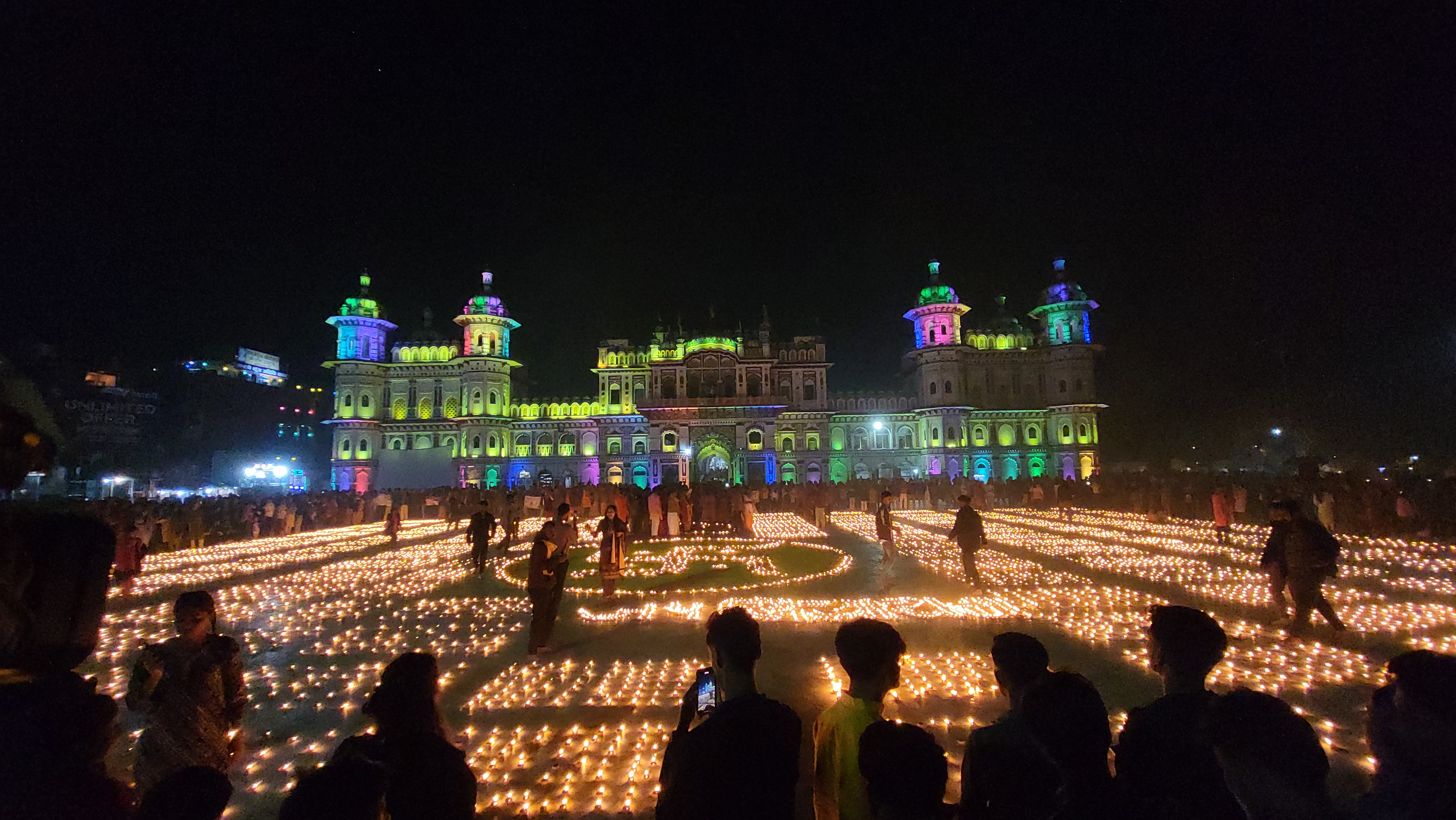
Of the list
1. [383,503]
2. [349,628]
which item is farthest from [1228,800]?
[383,503]

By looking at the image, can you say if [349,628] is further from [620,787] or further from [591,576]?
[620,787]

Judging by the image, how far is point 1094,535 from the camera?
18656 millimetres

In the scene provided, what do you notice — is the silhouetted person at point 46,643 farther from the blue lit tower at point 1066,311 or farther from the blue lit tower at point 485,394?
the blue lit tower at point 1066,311

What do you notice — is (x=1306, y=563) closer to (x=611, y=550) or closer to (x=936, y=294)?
(x=611, y=550)

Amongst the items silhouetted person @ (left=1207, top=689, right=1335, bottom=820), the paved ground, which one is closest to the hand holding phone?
the paved ground

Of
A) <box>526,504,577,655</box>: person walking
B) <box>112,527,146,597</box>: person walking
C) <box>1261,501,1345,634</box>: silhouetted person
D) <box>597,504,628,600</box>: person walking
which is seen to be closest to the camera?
<box>1261,501,1345,634</box>: silhouetted person

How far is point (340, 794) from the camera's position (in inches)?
66.1

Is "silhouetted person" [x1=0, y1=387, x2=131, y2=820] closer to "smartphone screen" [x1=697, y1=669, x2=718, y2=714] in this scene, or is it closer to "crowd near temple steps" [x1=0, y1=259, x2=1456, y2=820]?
"crowd near temple steps" [x1=0, y1=259, x2=1456, y2=820]

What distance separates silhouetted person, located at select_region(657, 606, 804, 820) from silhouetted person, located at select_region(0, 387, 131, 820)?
1.54 m

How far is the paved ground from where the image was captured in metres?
5.09

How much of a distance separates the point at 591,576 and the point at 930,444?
135 ft

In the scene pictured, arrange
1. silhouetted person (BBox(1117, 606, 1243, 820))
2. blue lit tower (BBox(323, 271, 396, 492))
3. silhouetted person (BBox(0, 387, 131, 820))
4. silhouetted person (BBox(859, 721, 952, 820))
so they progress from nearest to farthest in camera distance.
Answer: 1. silhouetted person (BBox(0, 387, 131, 820))
2. silhouetted person (BBox(859, 721, 952, 820))
3. silhouetted person (BBox(1117, 606, 1243, 820))
4. blue lit tower (BBox(323, 271, 396, 492))

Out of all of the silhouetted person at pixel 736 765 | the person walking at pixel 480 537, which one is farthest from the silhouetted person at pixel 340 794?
the person walking at pixel 480 537

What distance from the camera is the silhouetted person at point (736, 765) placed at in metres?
2.08
